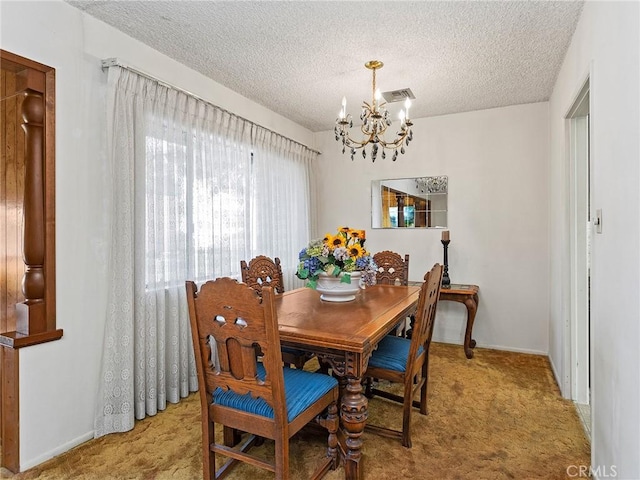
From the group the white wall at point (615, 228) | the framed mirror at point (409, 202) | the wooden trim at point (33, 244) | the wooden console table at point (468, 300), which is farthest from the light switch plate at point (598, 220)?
the wooden trim at point (33, 244)

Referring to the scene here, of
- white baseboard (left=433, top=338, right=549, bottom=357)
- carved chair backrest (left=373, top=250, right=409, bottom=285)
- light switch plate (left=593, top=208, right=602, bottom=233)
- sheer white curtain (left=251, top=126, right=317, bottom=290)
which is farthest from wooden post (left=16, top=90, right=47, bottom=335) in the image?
white baseboard (left=433, top=338, right=549, bottom=357)

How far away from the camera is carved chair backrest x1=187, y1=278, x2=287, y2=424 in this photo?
1.47 meters

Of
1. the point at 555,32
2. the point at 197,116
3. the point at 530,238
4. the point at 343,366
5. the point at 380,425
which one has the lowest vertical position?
the point at 380,425

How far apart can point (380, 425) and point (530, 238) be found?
2.54m

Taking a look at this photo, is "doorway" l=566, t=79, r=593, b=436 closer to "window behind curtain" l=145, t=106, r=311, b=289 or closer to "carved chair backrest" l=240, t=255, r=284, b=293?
"carved chair backrest" l=240, t=255, r=284, b=293

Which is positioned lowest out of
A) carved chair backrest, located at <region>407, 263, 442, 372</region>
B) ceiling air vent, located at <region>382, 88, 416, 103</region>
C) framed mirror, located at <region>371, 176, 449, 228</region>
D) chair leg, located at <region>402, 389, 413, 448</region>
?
chair leg, located at <region>402, 389, 413, 448</region>

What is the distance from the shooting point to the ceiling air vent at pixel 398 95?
3395mm

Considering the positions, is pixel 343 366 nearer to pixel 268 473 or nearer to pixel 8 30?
pixel 268 473

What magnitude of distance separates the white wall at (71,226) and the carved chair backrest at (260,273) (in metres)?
0.93

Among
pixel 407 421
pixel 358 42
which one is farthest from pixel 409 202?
pixel 407 421

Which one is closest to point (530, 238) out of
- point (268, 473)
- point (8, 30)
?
point (268, 473)

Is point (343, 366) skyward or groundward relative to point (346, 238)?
groundward

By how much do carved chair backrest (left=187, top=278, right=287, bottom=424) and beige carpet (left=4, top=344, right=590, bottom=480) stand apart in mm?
639

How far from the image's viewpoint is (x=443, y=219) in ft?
13.8
